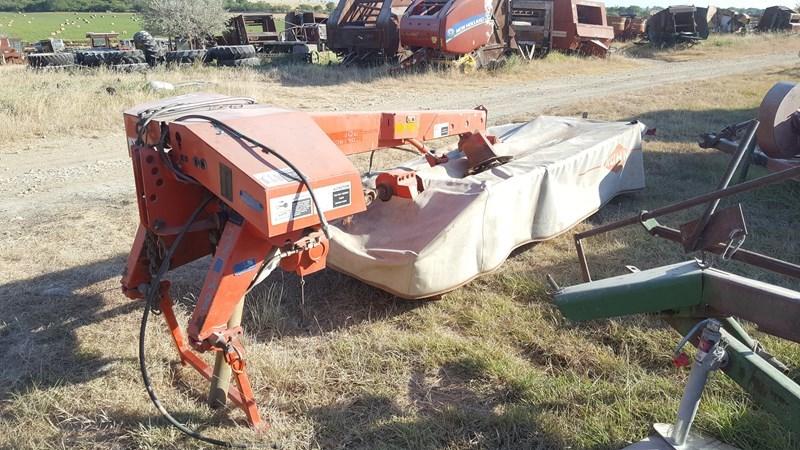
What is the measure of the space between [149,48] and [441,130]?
14743 mm

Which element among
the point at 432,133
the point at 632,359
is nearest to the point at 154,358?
the point at 432,133

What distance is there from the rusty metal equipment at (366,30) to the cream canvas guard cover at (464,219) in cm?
1035

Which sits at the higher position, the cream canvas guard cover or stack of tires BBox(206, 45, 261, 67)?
stack of tires BBox(206, 45, 261, 67)

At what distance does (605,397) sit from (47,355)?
266 centimetres

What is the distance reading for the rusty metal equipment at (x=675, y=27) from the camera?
75.9ft

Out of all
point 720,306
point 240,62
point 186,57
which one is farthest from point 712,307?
point 186,57

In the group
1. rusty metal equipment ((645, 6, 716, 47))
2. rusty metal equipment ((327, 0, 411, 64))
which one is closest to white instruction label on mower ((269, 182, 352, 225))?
rusty metal equipment ((327, 0, 411, 64))

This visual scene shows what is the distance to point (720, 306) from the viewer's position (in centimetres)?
208

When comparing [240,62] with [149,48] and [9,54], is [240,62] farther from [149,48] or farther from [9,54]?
[9,54]

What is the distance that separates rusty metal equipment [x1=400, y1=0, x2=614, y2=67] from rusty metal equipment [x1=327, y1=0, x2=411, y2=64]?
0.51 m

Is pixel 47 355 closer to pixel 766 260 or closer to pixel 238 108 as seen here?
pixel 238 108

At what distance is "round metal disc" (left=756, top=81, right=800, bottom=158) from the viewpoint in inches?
191

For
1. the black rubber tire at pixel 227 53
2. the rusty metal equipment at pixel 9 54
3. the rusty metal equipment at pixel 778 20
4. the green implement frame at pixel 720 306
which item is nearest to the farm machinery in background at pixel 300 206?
the green implement frame at pixel 720 306

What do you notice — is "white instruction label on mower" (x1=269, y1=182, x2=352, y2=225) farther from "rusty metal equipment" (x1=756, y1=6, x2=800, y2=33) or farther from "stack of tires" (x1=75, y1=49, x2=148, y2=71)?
"rusty metal equipment" (x1=756, y1=6, x2=800, y2=33)
